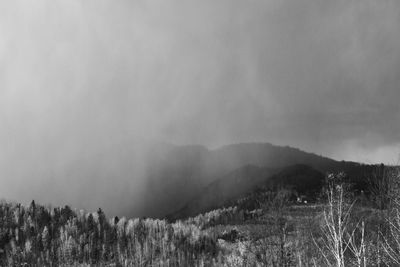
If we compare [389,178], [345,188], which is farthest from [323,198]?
[389,178]

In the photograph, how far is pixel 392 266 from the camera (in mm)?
33625

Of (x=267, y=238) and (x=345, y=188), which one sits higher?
(x=345, y=188)

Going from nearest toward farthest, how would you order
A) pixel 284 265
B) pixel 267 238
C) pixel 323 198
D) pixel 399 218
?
1. pixel 399 218
2. pixel 323 198
3. pixel 284 265
4. pixel 267 238

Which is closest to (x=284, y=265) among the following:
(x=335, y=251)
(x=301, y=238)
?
(x=335, y=251)

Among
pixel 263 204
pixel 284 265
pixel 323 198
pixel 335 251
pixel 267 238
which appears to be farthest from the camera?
pixel 267 238

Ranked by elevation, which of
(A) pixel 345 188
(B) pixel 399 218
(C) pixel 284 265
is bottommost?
(C) pixel 284 265

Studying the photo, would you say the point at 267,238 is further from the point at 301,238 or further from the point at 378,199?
the point at 301,238

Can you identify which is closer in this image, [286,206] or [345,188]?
[345,188]

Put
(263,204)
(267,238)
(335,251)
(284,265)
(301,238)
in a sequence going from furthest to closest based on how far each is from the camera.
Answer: (301,238)
(267,238)
(263,204)
(284,265)
(335,251)

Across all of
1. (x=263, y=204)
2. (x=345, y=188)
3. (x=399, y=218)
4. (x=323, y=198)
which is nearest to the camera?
(x=399, y=218)

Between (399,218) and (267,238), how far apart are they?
77.7 feet

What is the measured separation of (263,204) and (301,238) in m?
36.5

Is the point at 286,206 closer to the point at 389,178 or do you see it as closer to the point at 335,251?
the point at 389,178

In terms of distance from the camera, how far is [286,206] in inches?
1775
